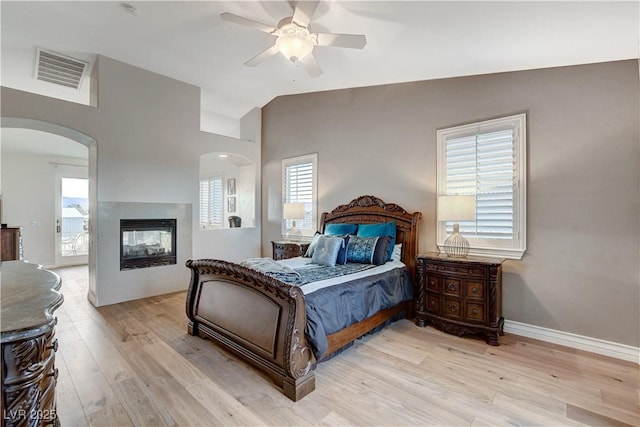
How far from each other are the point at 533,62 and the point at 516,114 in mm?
513

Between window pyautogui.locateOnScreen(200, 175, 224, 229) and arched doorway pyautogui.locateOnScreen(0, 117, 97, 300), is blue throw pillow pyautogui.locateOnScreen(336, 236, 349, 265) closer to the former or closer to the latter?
arched doorway pyautogui.locateOnScreen(0, 117, 97, 300)

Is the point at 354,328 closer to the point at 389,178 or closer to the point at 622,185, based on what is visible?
the point at 389,178

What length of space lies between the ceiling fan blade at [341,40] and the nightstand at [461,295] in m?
2.33

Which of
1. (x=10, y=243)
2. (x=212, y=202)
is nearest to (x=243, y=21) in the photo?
(x=10, y=243)

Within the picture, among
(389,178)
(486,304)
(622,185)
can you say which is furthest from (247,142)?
(622,185)

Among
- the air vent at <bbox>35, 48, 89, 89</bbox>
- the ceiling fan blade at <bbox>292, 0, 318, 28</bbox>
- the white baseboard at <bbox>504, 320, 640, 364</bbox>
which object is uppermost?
the air vent at <bbox>35, 48, 89, 89</bbox>

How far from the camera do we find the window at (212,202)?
732cm

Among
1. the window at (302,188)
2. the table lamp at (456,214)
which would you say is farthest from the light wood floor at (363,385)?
the window at (302,188)

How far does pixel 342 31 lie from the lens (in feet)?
9.66

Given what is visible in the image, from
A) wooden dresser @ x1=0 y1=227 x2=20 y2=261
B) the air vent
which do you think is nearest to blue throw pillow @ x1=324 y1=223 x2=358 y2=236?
the air vent

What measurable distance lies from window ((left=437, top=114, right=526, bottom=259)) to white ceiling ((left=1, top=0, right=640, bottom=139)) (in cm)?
70

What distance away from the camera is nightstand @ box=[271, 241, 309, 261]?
Answer: 472cm

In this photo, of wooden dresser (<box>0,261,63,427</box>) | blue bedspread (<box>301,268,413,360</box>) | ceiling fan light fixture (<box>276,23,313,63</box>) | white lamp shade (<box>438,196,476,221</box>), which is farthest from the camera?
white lamp shade (<box>438,196,476,221</box>)

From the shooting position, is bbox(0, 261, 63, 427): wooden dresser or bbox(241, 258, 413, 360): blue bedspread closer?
bbox(0, 261, 63, 427): wooden dresser
